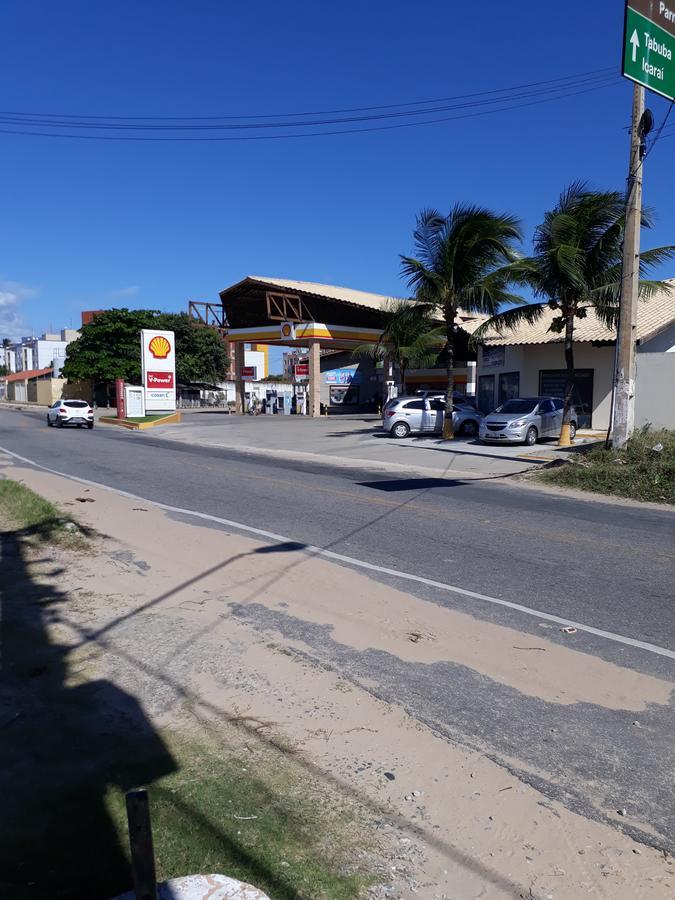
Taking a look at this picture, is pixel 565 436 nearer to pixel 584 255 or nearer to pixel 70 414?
pixel 584 255

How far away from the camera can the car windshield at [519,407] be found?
940 inches

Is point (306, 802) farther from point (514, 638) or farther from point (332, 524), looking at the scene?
point (332, 524)

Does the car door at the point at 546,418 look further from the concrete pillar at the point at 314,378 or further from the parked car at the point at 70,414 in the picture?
the parked car at the point at 70,414

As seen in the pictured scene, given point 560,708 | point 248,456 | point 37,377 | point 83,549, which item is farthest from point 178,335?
point 560,708

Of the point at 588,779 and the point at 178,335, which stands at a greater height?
the point at 178,335

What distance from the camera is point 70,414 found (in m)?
34.7

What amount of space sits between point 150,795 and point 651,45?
41.6 ft

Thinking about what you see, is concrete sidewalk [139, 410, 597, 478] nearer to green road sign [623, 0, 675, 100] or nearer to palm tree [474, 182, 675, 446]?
palm tree [474, 182, 675, 446]

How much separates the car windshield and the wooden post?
22674mm

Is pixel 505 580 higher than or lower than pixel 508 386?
lower

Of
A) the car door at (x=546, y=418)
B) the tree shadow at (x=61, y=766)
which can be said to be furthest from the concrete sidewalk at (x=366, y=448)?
the tree shadow at (x=61, y=766)

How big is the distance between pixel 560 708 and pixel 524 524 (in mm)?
6172

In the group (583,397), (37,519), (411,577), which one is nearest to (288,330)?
(583,397)

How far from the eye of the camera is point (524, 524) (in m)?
10.5
